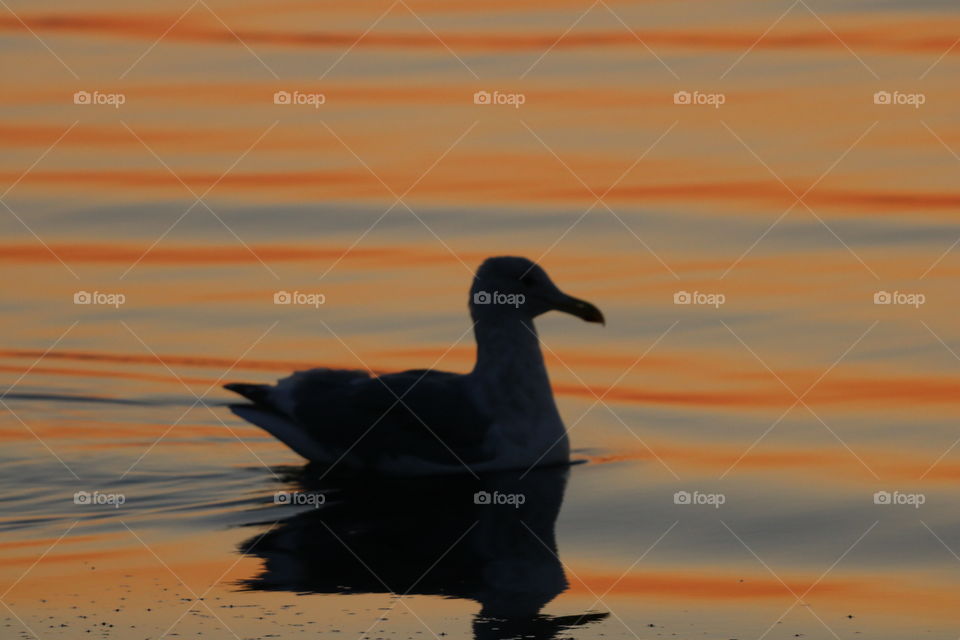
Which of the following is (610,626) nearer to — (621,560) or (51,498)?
(621,560)

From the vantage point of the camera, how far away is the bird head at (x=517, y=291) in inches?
563

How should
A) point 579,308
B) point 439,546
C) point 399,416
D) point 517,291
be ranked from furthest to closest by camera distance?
point 517,291 < point 579,308 < point 399,416 < point 439,546

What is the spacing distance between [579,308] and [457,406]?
1.05 m

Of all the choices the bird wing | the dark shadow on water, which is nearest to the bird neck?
the bird wing

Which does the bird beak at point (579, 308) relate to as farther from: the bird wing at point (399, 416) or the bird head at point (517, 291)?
the bird wing at point (399, 416)

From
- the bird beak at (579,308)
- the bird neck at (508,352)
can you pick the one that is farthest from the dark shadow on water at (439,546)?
the bird beak at (579,308)

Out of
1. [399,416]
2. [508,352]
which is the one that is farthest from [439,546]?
[508,352]

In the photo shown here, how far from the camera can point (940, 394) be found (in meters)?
14.6

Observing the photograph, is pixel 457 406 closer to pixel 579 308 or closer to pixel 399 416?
pixel 399 416

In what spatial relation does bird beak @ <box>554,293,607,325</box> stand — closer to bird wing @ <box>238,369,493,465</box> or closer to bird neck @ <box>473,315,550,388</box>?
bird neck @ <box>473,315,550,388</box>

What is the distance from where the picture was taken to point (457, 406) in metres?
14.0

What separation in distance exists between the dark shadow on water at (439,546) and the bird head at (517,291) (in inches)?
44.5

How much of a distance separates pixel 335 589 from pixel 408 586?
0.37 m

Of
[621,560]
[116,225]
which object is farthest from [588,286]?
[621,560]
